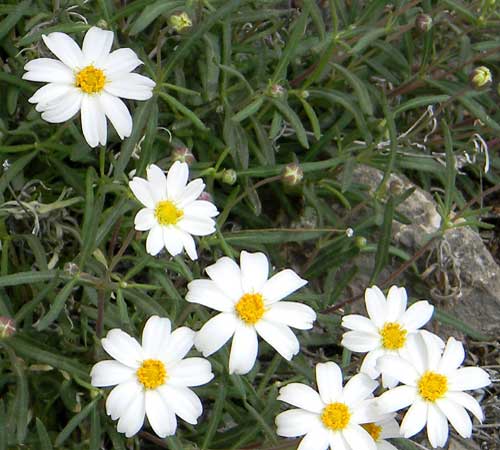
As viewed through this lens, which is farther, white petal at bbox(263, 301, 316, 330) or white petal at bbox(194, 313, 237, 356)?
white petal at bbox(263, 301, 316, 330)

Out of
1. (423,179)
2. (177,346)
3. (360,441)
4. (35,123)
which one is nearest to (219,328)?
(177,346)

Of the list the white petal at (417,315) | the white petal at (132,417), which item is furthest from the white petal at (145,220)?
the white petal at (417,315)

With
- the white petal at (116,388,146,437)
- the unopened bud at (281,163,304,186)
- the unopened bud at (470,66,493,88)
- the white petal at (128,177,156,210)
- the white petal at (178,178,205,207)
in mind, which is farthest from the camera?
the unopened bud at (470,66,493,88)

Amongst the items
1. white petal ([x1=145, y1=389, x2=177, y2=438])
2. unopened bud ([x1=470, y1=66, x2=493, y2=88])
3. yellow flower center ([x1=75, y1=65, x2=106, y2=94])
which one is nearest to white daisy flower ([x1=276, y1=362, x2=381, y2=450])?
white petal ([x1=145, y1=389, x2=177, y2=438])

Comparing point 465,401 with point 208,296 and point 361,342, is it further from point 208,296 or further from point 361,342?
point 208,296

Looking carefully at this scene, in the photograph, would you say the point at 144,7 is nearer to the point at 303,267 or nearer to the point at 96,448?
the point at 303,267

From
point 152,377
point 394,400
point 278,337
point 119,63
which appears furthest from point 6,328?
point 394,400

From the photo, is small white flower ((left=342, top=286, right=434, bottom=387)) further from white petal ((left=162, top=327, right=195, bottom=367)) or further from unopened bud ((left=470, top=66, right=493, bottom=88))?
unopened bud ((left=470, top=66, right=493, bottom=88))
